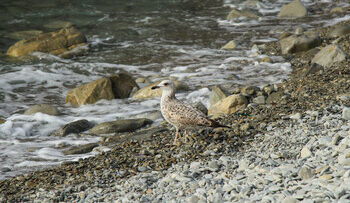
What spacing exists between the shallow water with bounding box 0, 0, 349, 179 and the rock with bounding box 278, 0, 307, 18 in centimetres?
48

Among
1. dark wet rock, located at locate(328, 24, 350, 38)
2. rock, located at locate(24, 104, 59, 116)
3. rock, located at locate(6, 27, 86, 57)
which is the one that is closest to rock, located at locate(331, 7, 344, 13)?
dark wet rock, located at locate(328, 24, 350, 38)

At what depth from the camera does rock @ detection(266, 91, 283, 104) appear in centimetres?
842

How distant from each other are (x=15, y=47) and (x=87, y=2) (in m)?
8.38

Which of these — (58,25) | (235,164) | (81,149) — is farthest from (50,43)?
(235,164)

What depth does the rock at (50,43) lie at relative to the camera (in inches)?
600

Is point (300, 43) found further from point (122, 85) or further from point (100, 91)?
point (100, 91)

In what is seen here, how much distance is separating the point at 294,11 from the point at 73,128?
1310 cm

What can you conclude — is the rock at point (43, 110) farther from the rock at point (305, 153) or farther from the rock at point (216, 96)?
the rock at point (305, 153)

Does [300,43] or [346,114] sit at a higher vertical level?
[346,114]

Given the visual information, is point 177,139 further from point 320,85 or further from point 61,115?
point 61,115

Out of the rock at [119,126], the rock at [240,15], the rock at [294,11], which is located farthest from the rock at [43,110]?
the rock at [294,11]

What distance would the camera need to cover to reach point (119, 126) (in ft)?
28.8

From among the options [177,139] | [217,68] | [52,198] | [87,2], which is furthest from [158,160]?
[87,2]

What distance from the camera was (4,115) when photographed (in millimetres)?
10328
